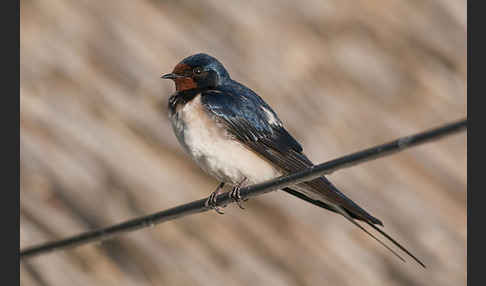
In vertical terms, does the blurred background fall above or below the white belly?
above

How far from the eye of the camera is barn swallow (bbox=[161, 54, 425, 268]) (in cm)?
353

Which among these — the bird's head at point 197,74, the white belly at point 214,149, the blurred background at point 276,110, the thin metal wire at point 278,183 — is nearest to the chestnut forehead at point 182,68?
the bird's head at point 197,74

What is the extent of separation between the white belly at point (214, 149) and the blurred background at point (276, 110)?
2175 millimetres

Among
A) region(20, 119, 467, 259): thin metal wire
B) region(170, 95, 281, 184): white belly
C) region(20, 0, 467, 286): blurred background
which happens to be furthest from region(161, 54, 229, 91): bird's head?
region(20, 0, 467, 286): blurred background

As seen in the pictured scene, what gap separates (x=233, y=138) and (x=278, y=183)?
3.40 ft

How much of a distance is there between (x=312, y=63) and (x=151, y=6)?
48.2 inches

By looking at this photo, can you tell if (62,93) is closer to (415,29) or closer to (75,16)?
(75,16)

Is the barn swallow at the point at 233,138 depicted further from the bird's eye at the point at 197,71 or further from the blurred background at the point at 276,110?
the blurred background at the point at 276,110

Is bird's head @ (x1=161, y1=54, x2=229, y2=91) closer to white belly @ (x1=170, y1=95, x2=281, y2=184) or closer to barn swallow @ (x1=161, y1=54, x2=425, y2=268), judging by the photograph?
barn swallow @ (x1=161, y1=54, x2=425, y2=268)

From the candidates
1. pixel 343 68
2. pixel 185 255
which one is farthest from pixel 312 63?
pixel 185 255

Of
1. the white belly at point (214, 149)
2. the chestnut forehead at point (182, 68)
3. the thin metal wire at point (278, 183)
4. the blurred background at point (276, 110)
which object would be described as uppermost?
the blurred background at point (276, 110)

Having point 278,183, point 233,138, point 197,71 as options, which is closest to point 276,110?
point 197,71

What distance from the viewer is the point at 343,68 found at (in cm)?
657

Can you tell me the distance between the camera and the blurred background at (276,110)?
223 inches
